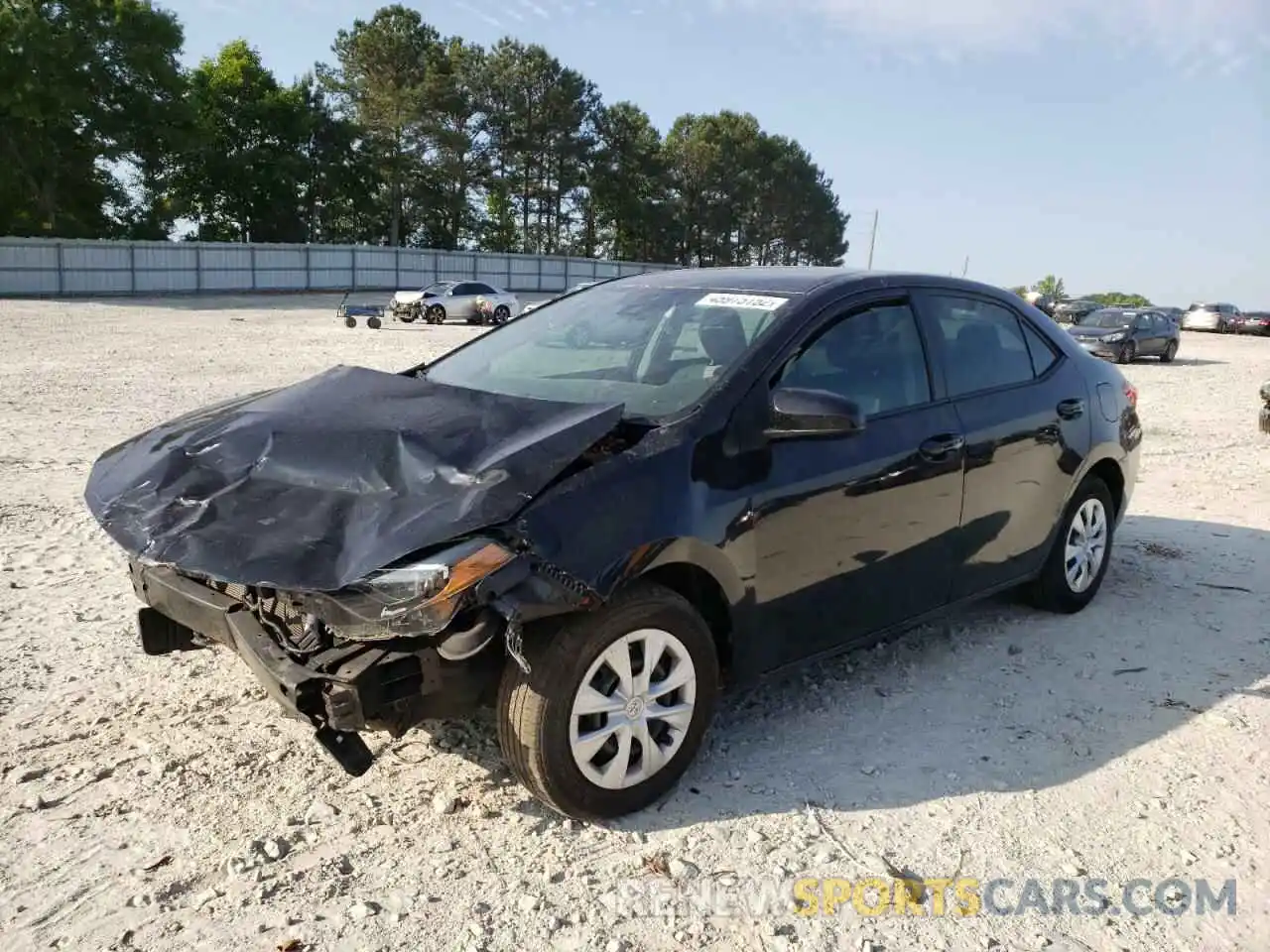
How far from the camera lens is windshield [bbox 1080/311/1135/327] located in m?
25.1

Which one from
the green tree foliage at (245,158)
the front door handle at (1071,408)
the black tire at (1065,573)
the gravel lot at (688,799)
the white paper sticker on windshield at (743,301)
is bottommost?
the gravel lot at (688,799)

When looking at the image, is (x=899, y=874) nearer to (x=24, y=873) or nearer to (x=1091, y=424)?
(x=24, y=873)

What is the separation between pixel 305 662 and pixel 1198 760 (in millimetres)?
3174

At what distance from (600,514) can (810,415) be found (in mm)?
872

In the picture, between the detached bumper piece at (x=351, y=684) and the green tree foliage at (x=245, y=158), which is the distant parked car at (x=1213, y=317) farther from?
the detached bumper piece at (x=351, y=684)

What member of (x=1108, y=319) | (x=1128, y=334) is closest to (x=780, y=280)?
(x=1128, y=334)

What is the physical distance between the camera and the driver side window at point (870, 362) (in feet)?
12.8

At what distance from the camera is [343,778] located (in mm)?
3506

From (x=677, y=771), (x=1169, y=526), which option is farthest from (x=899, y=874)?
(x=1169, y=526)

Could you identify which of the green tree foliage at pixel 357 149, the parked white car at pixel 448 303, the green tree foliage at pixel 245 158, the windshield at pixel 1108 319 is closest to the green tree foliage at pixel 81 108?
the green tree foliage at pixel 357 149

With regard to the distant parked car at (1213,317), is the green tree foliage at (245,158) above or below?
above

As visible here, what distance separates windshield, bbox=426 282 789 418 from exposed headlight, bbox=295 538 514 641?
3.12 ft

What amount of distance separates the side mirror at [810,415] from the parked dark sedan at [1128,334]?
22642 mm

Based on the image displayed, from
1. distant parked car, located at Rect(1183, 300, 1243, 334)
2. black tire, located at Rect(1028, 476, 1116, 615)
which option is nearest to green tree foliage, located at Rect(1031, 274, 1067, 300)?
distant parked car, located at Rect(1183, 300, 1243, 334)
